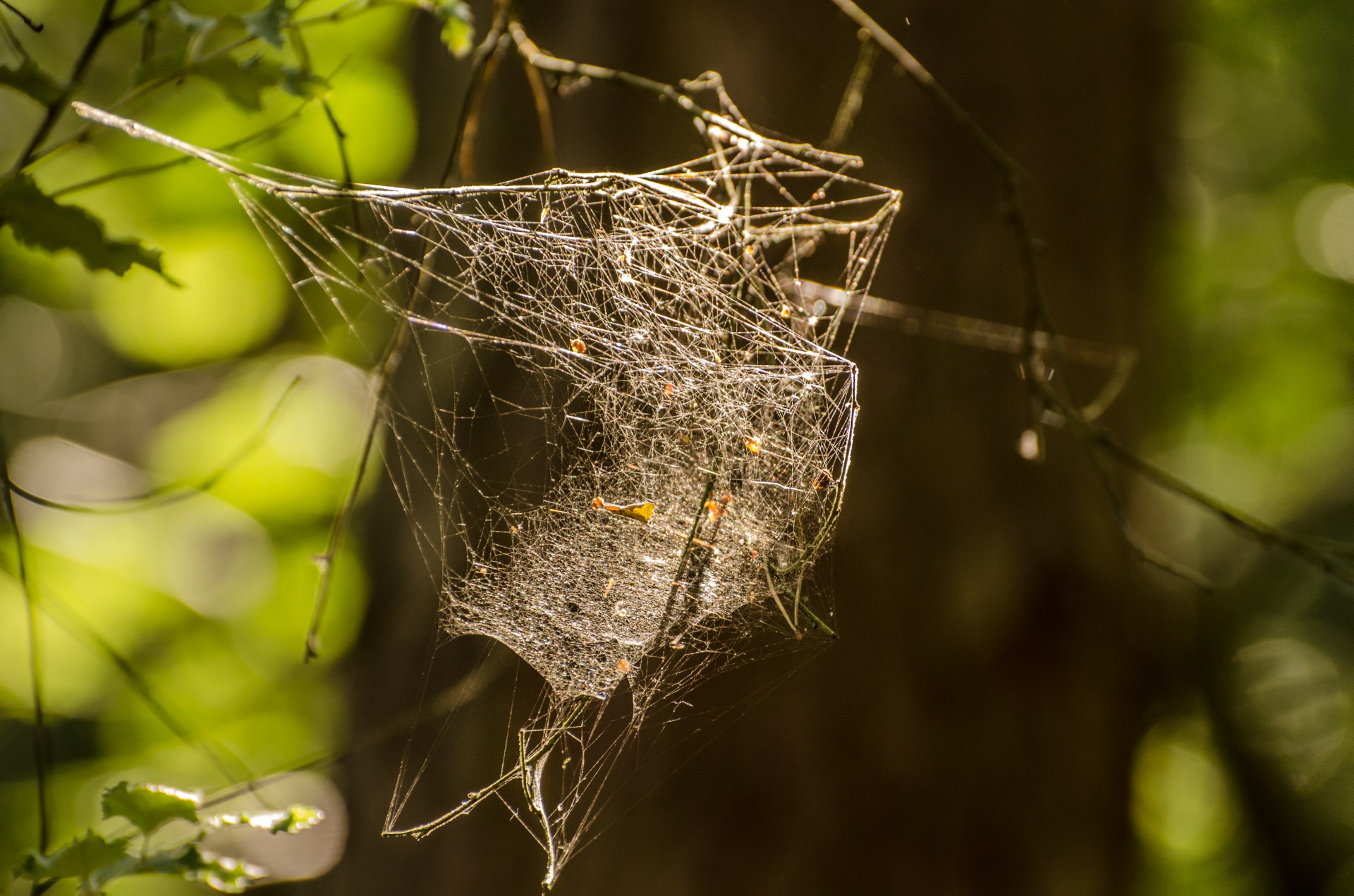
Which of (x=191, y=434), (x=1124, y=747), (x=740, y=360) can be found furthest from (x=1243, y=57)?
(x=191, y=434)

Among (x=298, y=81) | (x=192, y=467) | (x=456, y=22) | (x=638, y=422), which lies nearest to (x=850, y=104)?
(x=638, y=422)

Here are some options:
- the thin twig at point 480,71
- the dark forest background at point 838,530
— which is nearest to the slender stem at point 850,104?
the dark forest background at point 838,530

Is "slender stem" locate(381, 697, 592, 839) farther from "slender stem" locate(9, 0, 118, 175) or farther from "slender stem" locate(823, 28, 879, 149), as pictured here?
"slender stem" locate(823, 28, 879, 149)

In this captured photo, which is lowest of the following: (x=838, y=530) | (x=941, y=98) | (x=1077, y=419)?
(x=838, y=530)

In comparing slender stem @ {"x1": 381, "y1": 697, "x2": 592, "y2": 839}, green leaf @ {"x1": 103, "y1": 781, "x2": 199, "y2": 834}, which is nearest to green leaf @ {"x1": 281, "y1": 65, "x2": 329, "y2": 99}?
green leaf @ {"x1": 103, "y1": 781, "x2": 199, "y2": 834}

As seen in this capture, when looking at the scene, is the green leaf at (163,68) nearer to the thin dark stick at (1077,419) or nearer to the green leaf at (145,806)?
the green leaf at (145,806)

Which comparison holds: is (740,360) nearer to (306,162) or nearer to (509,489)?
(509,489)

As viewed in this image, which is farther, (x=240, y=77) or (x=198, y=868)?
(x=240, y=77)

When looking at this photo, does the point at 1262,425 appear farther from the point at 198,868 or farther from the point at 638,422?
the point at 198,868
